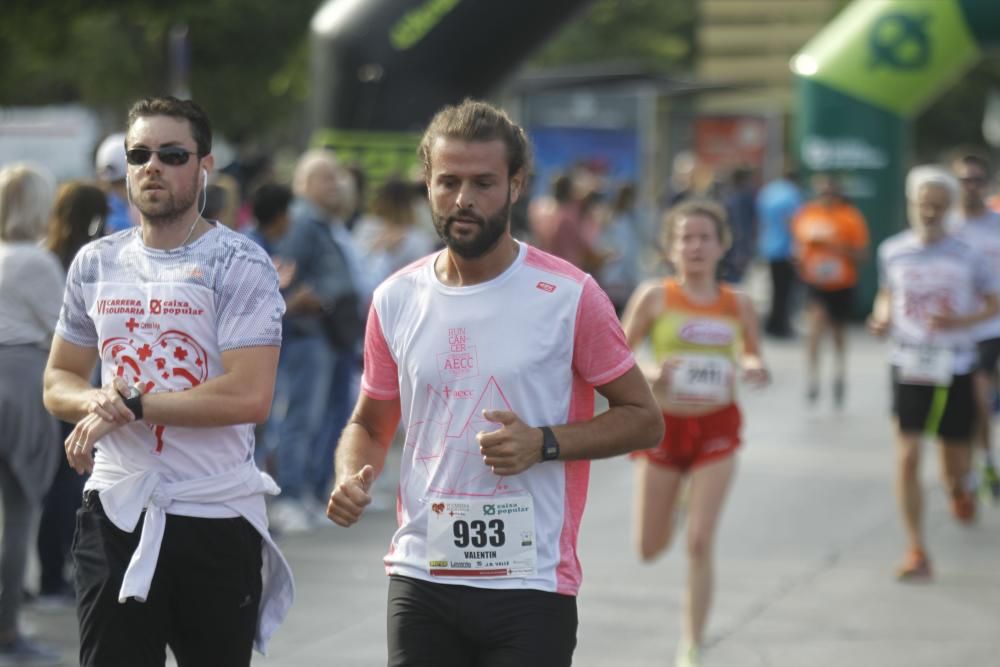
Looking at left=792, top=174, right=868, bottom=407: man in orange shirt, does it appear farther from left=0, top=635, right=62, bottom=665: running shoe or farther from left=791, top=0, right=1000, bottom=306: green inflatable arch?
left=0, top=635, right=62, bottom=665: running shoe

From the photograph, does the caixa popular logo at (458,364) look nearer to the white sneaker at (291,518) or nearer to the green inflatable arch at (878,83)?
the white sneaker at (291,518)

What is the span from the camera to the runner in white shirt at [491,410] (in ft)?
12.0

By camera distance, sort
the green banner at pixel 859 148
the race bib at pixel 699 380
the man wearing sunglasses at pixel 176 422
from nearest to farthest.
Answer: the man wearing sunglasses at pixel 176 422 → the race bib at pixel 699 380 → the green banner at pixel 859 148

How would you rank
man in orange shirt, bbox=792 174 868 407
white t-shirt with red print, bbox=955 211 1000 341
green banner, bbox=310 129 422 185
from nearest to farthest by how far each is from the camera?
white t-shirt with red print, bbox=955 211 1000 341
green banner, bbox=310 129 422 185
man in orange shirt, bbox=792 174 868 407

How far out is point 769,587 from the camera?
790 centimetres

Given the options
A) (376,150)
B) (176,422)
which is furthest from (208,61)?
(176,422)

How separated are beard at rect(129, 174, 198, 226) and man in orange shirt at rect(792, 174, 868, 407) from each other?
10.4 meters

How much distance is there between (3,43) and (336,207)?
65.0ft

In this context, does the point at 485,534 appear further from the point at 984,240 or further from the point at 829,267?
the point at 829,267

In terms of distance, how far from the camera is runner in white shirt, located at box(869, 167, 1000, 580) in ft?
27.2

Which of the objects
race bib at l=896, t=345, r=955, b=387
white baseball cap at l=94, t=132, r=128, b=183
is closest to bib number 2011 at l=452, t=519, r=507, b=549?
white baseball cap at l=94, t=132, r=128, b=183

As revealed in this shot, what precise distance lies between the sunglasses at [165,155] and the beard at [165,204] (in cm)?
5

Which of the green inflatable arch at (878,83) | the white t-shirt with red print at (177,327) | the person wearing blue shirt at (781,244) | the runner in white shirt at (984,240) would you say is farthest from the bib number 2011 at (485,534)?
the person wearing blue shirt at (781,244)

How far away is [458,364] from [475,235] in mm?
288
